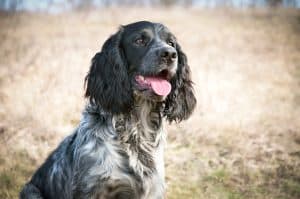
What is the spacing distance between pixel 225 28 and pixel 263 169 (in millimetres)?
7965

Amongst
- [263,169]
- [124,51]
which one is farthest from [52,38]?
[124,51]

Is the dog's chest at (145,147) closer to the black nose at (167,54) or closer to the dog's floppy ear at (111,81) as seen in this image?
the dog's floppy ear at (111,81)

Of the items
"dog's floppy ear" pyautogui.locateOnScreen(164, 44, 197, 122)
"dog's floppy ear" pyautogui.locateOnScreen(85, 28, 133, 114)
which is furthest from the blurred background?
"dog's floppy ear" pyautogui.locateOnScreen(85, 28, 133, 114)

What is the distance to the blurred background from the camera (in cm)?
738

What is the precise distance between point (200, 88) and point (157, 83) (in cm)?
560

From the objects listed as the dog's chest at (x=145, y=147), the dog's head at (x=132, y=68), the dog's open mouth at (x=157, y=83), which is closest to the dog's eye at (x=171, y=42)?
the dog's head at (x=132, y=68)

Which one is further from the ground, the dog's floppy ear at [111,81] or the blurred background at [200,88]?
the dog's floppy ear at [111,81]

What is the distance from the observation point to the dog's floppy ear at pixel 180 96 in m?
5.30

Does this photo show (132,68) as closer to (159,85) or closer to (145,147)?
(159,85)

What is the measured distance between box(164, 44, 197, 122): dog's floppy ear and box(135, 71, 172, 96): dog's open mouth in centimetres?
34

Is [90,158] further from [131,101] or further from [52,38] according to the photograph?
[52,38]

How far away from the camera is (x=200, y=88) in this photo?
10398mm

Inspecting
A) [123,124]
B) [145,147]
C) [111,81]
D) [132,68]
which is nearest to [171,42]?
[132,68]

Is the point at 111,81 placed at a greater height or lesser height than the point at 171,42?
lesser
